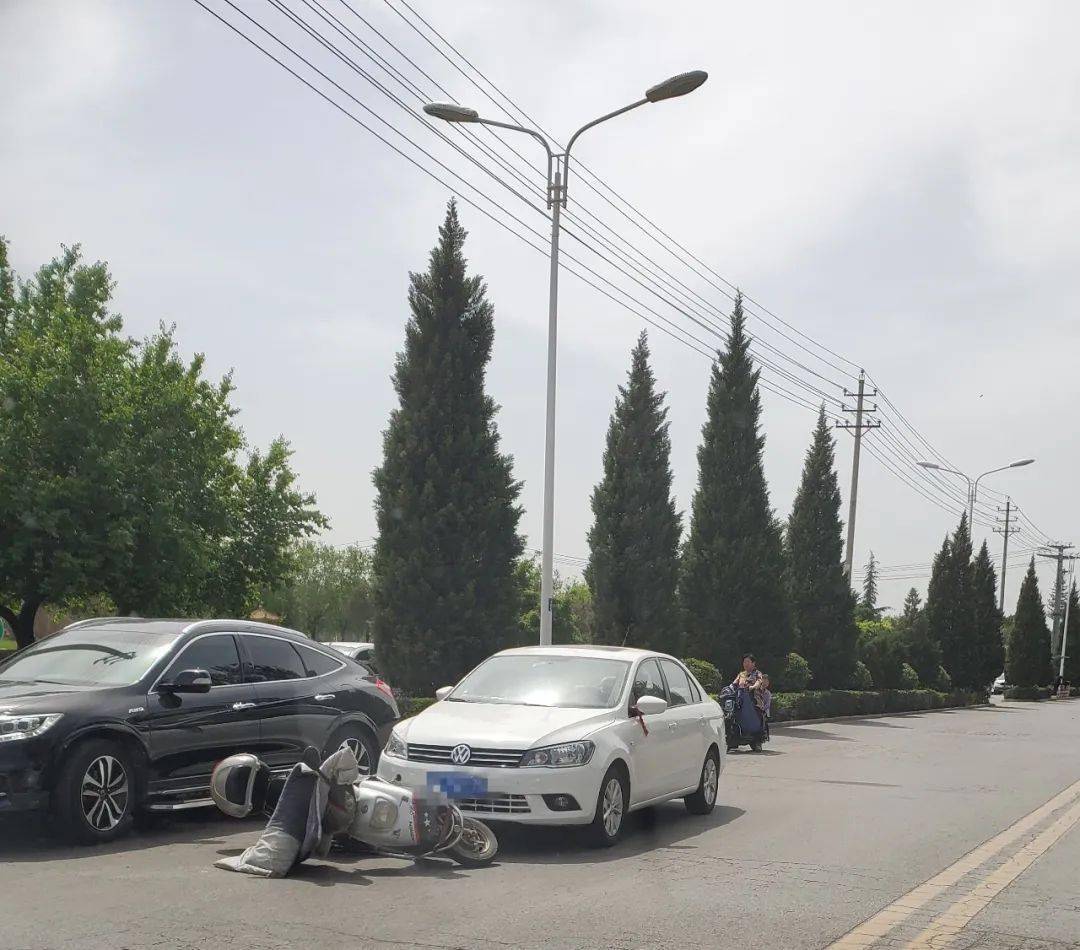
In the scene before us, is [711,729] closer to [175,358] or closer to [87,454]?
[87,454]

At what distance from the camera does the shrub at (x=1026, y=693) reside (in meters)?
88.6

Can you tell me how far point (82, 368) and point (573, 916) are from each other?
15618mm

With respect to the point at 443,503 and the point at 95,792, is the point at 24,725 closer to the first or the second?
the point at 95,792

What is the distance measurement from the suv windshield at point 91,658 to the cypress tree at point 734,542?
26.2 meters

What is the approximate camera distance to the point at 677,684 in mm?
12125

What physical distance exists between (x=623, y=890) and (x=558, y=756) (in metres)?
1.60

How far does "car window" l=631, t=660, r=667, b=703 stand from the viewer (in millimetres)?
11047

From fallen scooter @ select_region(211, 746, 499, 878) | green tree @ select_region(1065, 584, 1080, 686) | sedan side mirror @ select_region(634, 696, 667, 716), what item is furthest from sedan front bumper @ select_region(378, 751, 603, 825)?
green tree @ select_region(1065, 584, 1080, 686)

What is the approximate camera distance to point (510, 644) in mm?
26422

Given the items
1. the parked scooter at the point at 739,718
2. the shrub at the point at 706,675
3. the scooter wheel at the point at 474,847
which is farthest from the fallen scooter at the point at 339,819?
the shrub at the point at 706,675

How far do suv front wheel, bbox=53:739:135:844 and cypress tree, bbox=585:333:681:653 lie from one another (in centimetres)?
2475

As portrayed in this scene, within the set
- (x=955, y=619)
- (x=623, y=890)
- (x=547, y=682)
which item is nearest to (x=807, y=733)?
(x=547, y=682)

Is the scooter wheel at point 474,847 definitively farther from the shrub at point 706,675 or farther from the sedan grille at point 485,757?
the shrub at point 706,675

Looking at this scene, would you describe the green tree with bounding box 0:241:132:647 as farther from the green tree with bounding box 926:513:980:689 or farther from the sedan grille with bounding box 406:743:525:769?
the green tree with bounding box 926:513:980:689
